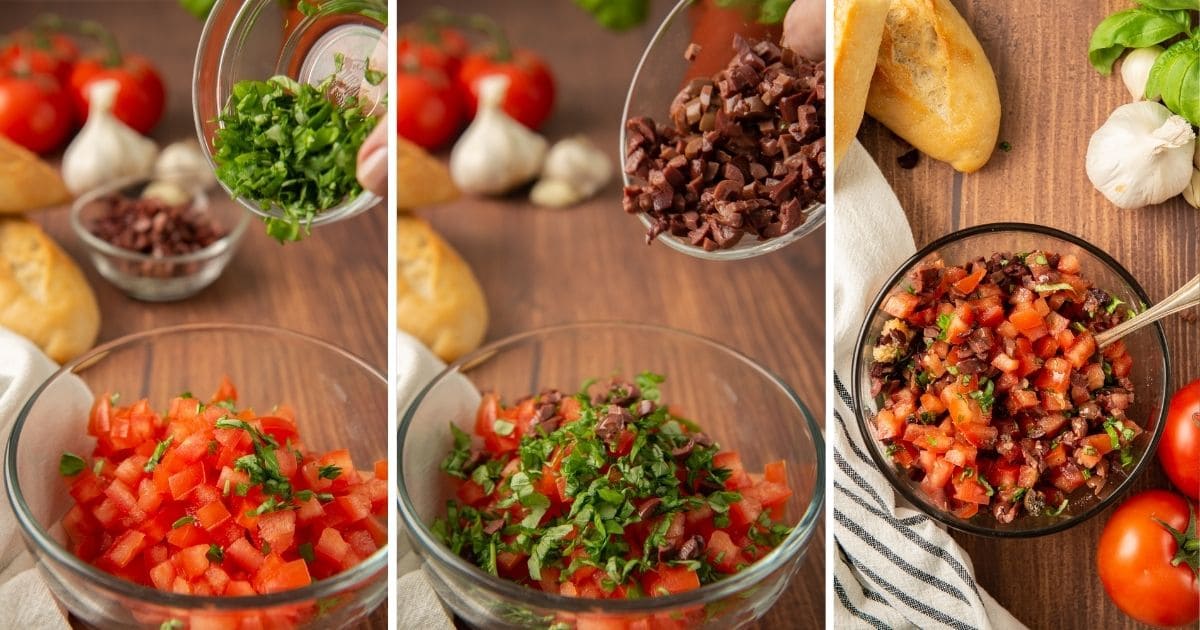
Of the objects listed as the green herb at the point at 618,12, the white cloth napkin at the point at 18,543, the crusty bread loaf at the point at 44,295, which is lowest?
the white cloth napkin at the point at 18,543

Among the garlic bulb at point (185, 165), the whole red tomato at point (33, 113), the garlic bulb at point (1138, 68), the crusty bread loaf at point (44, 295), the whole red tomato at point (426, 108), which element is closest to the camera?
the garlic bulb at point (1138, 68)

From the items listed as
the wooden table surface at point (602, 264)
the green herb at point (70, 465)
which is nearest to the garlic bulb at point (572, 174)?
the wooden table surface at point (602, 264)

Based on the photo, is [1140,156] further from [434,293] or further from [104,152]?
[104,152]

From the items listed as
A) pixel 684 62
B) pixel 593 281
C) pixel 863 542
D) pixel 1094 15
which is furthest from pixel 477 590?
pixel 1094 15

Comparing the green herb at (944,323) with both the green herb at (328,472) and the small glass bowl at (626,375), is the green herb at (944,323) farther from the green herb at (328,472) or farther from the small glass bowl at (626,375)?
the green herb at (328,472)

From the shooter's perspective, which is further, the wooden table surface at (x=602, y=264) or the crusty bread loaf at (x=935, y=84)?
the wooden table surface at (x=602, y=264)

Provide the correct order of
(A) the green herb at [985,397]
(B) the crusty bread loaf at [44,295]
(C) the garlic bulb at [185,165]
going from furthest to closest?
(C) the garlic bulb at [185,165], (B) the crusty bread loaf at [44,295], (A) the green herb at [985,397]
